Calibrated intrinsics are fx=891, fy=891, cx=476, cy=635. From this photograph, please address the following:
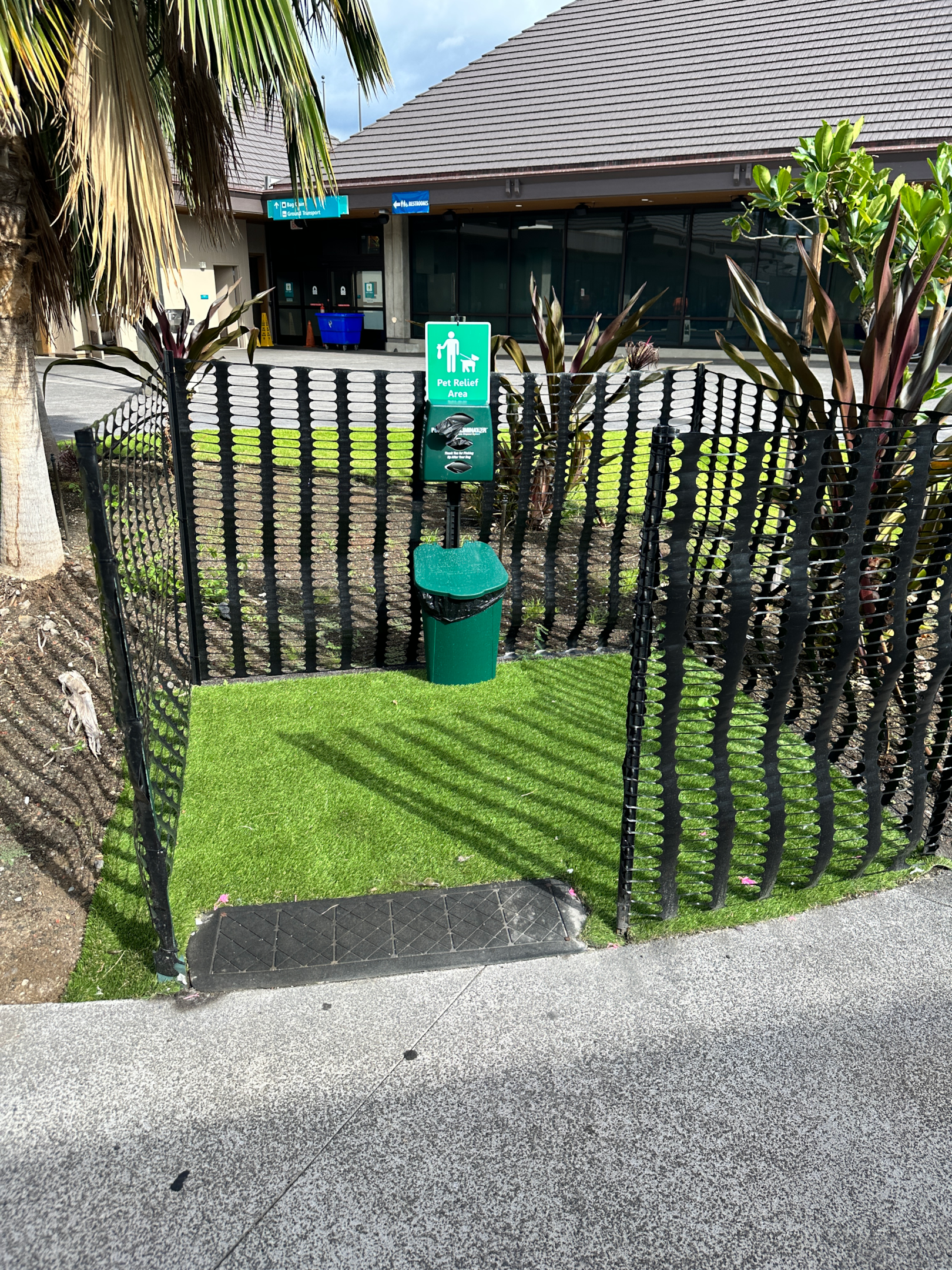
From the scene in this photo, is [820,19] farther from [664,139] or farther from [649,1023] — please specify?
[649,1023]

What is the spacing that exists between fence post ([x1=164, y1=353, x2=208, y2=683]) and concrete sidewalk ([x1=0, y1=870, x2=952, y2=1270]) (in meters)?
2.34

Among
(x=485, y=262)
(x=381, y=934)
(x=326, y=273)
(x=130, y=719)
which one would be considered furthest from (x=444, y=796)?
(x=326, y=273)

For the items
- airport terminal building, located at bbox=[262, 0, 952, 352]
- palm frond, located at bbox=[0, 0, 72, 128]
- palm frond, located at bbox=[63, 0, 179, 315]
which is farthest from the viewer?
airport terminal building, located at bbox=[262, 0, 952, 352]

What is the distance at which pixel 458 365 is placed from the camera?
14.4 ft

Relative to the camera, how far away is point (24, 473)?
5473 mm

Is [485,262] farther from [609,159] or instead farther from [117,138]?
[117,138]

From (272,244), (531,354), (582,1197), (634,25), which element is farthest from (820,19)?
(582,1197)

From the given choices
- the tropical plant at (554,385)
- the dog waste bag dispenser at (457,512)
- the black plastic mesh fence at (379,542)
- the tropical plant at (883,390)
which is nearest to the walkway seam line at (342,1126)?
the tropical plant at (883,390)

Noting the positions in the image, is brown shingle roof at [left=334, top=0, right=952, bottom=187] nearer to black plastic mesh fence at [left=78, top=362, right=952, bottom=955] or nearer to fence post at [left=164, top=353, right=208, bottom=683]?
black plastic mesh fence at [left=78, top=362, right=952, bottom=955]

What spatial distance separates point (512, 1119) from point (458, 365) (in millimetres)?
3302

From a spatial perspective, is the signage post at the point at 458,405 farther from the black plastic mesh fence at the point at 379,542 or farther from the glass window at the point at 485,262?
the glass window at the point at 485,262

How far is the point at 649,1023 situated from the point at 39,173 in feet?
19.3

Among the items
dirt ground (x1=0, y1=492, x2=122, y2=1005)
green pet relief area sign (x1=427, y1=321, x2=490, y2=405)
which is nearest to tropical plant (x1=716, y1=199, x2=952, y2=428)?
green pet relief area sign (x1=427, y1=321, x2=490, y2=405)

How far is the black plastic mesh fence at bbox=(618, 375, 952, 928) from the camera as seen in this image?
2.68 m
